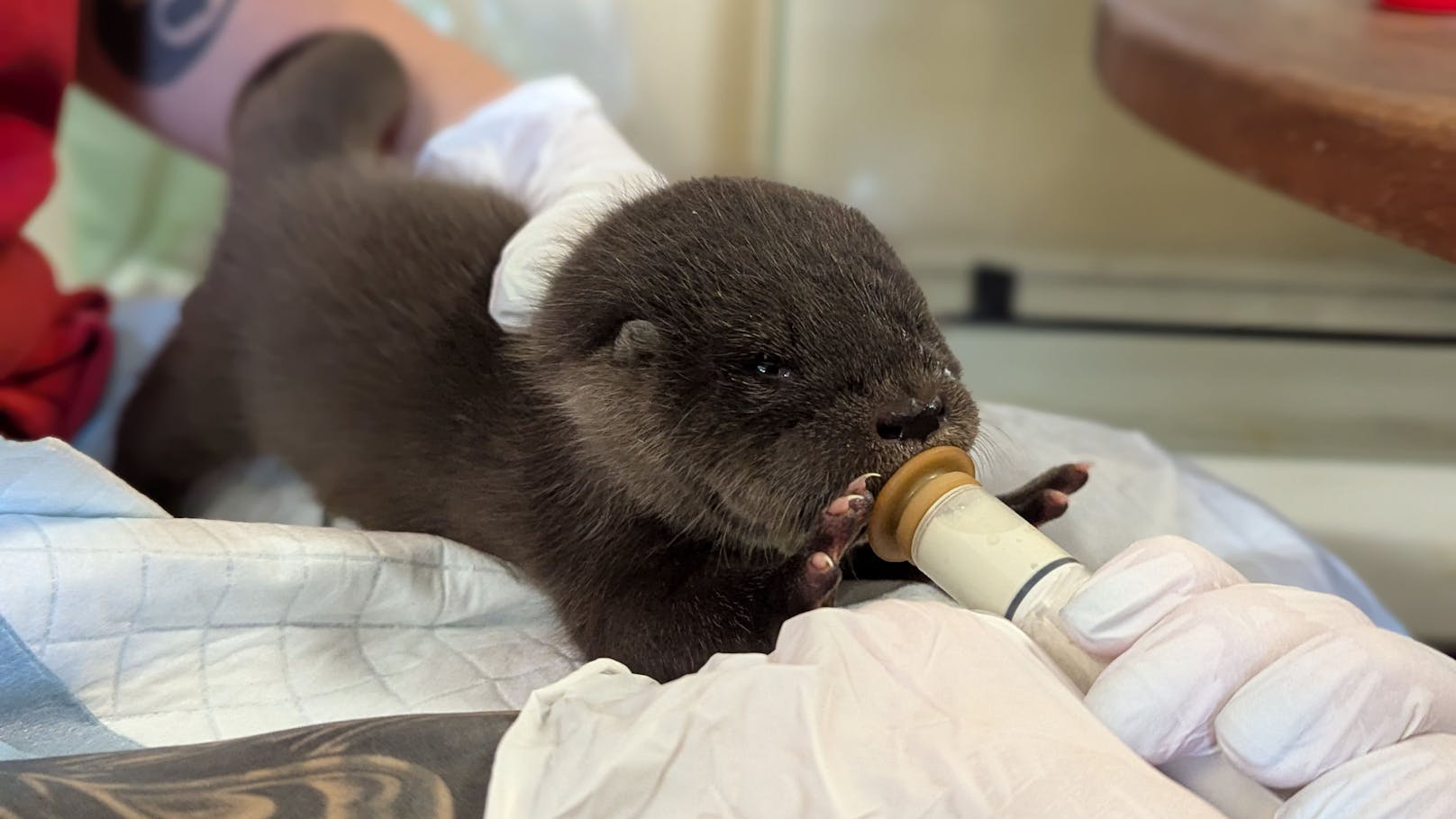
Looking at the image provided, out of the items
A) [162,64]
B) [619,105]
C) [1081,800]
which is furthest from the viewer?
[619,105]

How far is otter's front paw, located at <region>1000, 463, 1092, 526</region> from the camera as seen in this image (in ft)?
2.67

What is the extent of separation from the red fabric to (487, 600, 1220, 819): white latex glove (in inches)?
32.0

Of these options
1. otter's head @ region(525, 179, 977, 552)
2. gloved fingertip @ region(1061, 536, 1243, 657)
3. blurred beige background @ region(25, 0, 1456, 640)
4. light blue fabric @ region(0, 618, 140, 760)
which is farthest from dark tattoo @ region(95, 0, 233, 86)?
gloved fingertip @ region(1061, 536, 1243, 657)

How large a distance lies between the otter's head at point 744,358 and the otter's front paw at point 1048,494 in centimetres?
10

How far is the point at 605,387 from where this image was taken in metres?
0.85

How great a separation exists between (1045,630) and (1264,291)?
76.7 inches

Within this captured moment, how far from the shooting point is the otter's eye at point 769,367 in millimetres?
754

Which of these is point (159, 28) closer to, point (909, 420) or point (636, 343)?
point (636, 343)

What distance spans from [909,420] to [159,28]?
1216 millimetres

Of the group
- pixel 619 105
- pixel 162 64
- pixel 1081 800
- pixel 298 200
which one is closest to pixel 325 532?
pixel 298 200

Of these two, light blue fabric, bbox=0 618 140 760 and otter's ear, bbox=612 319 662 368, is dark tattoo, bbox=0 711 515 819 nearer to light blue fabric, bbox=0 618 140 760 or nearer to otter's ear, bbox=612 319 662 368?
light blue fabric, bbox=0 618 140 760

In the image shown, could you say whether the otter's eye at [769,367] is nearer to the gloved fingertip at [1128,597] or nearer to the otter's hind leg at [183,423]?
the gloved fingertip at [1128,597]

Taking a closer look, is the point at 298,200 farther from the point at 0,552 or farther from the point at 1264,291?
the point at 1264,291

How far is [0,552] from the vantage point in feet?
2.30
